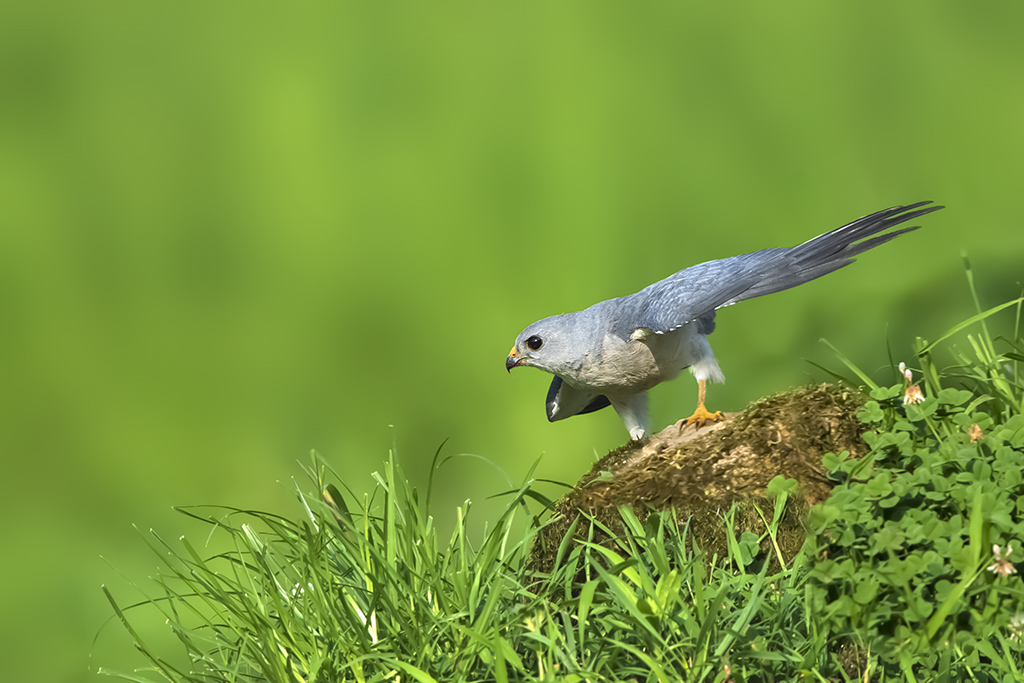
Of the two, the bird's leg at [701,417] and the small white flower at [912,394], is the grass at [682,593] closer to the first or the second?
the small white flower at [912,394]

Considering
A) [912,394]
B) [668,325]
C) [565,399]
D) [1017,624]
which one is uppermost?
[668,325]

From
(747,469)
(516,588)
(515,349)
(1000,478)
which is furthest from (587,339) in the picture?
(1000,478)

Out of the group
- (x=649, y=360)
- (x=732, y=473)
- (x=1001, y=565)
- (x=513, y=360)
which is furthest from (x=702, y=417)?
(x=1001, y=565)

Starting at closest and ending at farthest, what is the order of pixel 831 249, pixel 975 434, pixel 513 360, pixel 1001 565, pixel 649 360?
pixel 1001 565, pixel 975 434, pixel 831 249, pixel 649 360, pixel 513 360

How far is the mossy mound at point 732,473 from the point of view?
2281 millimetres

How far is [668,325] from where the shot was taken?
2855mm

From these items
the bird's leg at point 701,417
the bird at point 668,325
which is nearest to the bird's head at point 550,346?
the bird at point 668,325

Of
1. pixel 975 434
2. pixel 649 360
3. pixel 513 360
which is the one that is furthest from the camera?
pixel 513 360

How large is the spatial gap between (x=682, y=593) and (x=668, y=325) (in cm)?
101

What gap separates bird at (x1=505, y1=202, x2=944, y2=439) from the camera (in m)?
2.77

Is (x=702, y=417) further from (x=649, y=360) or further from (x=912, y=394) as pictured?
(x=912, y=394)

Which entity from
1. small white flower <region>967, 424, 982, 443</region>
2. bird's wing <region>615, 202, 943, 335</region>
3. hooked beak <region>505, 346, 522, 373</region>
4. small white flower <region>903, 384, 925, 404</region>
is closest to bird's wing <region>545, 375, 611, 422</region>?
hooked beak <region>505, 346, 522, 373</region>

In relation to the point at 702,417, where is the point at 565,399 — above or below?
above

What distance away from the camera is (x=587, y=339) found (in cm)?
308
